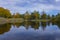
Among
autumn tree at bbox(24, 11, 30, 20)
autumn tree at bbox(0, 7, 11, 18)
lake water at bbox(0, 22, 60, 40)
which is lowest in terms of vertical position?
autumn tree at bbox(24, 11, 30, 20)

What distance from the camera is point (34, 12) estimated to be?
64875 millimetres

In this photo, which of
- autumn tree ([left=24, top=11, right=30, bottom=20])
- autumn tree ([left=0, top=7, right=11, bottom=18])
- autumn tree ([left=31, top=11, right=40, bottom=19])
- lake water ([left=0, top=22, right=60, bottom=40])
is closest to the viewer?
lake water ([left=0, top=22, right=60, bottom=40])

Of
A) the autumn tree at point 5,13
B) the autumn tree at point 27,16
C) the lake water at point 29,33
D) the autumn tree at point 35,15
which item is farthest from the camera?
the autumn tree at point 35,15

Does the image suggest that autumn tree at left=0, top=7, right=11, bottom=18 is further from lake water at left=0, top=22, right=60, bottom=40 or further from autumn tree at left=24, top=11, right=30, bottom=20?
lake water at left=0, top=22, right=60, bottom=40

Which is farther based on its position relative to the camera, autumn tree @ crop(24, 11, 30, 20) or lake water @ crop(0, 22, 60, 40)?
autumn tree @ crop(24, 11, 30, 20)

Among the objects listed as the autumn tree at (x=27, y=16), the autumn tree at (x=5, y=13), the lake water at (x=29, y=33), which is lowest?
the autumn tree at (x=27, y=16)

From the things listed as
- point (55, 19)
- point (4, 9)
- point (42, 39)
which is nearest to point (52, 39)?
point (42, 39)

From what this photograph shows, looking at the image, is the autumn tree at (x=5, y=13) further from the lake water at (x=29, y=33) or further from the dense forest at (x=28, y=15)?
the lake water at (x=29, y=33)

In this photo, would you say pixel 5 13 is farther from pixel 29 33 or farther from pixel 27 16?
pixel 29 33

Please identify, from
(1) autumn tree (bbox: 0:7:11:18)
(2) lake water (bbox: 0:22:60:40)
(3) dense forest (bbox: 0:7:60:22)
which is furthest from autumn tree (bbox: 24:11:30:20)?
(2) lake water (bbox: 0:22:60:40)

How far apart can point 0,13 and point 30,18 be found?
11.5m

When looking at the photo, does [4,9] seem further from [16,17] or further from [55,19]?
[55,19]


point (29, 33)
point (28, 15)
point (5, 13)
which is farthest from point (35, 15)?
point (29, 33)

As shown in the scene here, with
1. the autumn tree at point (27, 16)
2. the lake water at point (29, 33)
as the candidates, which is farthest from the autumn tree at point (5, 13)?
the lake water at point (29, 33)
